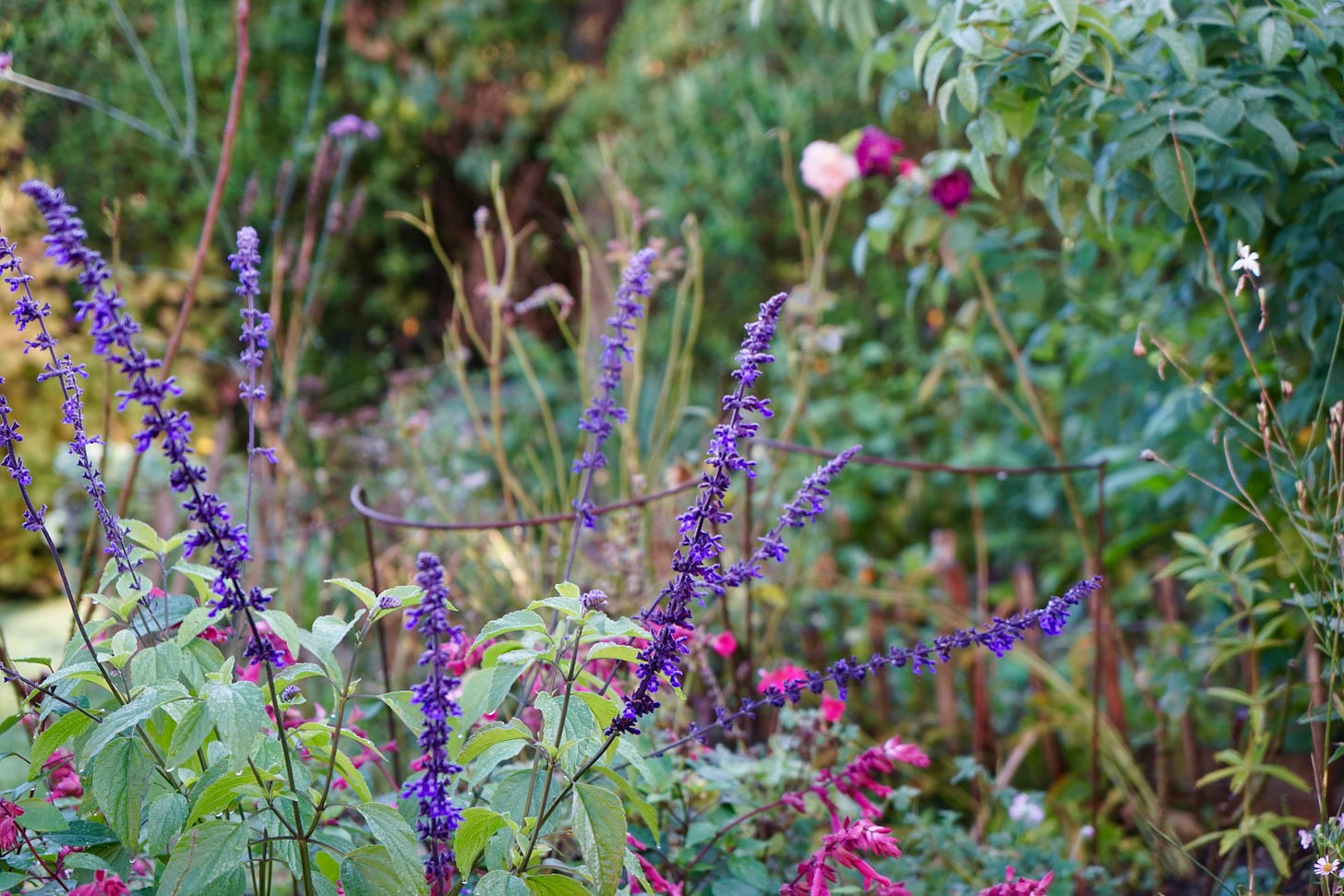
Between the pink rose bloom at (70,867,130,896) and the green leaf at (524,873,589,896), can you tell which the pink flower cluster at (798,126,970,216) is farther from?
the pink rose bloom at (70,867,130,896)

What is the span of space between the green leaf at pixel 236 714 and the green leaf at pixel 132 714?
4cm

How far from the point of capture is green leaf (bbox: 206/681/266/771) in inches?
33.0

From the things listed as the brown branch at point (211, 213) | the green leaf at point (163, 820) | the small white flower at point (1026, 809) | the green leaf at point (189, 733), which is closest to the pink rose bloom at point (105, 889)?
the green leaf at point (163, 820)

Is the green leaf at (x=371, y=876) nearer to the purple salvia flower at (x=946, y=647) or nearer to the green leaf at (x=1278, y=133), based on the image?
the purple salvia flower at (x=946, y=647)

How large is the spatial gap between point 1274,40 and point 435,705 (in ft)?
4.46

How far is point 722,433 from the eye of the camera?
37.6 inches

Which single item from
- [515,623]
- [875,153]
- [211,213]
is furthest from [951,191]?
[515,623]

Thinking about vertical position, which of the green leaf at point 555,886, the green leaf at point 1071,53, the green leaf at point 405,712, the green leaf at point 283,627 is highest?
the green leaf at point 1071,53

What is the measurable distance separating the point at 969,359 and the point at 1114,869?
1324 millimetres

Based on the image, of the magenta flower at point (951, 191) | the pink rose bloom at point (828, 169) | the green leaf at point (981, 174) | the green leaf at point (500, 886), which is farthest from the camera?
the pink rose bloom at point (828, 169)

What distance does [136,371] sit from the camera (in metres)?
0.79

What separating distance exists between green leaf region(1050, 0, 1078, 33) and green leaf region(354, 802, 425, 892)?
118 cm

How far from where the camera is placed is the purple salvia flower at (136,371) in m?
0.78

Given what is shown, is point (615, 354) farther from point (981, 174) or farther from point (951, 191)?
point (951, 191)
